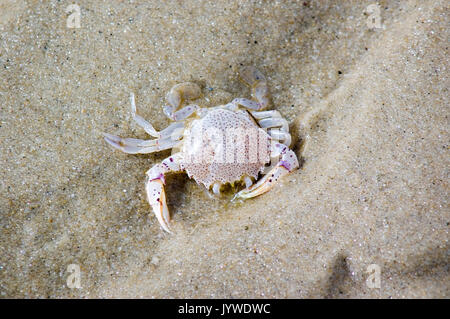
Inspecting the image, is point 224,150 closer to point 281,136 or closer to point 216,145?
point 216,145

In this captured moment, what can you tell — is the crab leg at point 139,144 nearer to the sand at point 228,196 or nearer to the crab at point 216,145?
the crab at point 216,145

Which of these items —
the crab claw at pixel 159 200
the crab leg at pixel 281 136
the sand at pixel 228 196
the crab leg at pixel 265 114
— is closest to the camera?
the sand at pixel 228 196

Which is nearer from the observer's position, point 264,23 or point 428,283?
point 428,283
